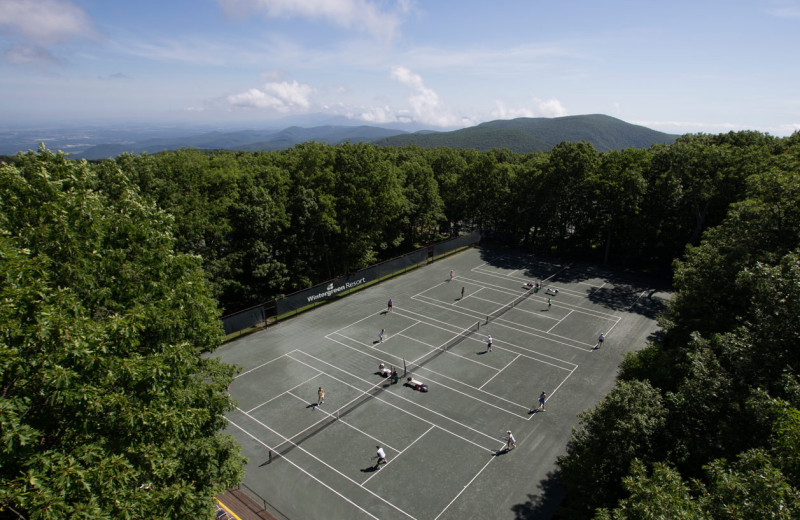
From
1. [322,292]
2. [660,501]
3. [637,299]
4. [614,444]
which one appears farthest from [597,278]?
[660,501]

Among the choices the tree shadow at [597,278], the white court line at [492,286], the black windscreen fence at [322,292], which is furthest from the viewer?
the white court line at [492,286]

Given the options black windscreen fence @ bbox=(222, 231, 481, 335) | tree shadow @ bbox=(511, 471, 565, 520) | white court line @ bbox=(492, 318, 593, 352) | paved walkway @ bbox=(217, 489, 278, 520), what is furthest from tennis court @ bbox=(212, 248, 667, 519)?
black windscreen fence @ bbox=(222, 231, 481, 335)

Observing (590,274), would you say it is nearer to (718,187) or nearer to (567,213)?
(567,213)

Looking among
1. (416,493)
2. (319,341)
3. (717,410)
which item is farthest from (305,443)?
(717,410)

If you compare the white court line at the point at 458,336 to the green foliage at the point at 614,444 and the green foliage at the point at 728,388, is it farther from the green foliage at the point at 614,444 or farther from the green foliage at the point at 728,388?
the green foliage at the point at 614,444

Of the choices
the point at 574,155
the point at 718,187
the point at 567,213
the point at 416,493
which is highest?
the point at 574,155

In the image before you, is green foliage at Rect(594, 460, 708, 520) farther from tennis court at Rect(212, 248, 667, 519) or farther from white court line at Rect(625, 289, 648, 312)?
white court line at Rect(625, 289, 648, 312)

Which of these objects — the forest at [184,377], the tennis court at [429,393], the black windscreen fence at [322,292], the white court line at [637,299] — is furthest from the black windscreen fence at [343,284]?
the white court line at [637,299]

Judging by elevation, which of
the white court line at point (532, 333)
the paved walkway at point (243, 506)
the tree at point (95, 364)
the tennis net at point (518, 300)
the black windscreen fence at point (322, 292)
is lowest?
the paved walkway at point (243, 506)
